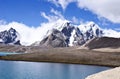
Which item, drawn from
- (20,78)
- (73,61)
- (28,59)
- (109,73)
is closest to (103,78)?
(109,73)

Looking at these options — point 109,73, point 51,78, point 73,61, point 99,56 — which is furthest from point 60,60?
point 109,73

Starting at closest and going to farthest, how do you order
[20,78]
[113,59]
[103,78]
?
[103,78] → [20,78] → [113,59]

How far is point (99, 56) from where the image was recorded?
653 feet

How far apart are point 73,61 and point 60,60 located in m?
10.4

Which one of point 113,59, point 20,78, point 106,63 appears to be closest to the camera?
point 20,78

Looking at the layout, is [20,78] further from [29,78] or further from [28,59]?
[28,59]

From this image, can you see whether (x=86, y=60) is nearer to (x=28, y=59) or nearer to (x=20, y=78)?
(x=28, y=59)

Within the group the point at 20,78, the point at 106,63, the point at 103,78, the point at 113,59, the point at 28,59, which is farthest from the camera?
the point at 28,59

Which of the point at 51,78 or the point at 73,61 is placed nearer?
the point at 51,78

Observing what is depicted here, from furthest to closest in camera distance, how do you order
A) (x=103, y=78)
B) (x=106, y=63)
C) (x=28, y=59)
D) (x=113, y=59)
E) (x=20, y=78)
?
(x=28, y=59), (x=113, y=59), (x=106, y=63), (x=20, y=78), (x=103, y=78)

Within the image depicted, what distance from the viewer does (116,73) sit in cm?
3691

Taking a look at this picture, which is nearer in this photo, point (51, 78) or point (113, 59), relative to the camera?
point (51, 78)

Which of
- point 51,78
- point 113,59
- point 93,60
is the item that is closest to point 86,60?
point 93,60

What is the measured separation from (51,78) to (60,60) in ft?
372
